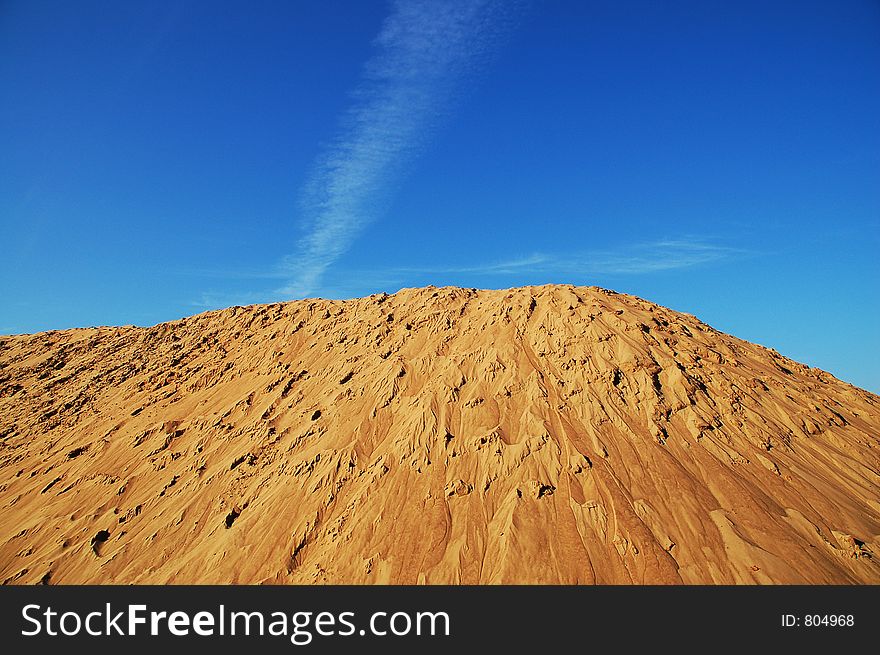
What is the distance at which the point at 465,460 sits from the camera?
65.2ft

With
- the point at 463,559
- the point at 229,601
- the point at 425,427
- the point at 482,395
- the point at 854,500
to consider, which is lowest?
the point at 229,601

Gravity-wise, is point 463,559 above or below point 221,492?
below

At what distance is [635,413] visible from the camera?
818 inches

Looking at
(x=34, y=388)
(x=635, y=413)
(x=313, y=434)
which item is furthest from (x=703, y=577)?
(x=34, y=388)

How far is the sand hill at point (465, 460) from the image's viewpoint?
16.3m

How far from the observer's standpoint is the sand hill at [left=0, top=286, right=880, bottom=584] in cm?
1627

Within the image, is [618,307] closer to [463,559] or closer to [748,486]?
[748,486]

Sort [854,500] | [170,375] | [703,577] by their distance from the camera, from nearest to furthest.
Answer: [703,577] → [854,500] → [170,375]

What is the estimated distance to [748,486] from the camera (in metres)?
17.8

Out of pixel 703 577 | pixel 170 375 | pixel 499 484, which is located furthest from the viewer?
pixel 170 375

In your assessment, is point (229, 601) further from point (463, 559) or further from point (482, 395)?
point (482, 395)

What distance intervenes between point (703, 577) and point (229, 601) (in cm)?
1547

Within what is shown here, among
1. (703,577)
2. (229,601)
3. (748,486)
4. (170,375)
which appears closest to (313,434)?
(229,601)

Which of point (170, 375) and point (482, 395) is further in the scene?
point (170, 375)
